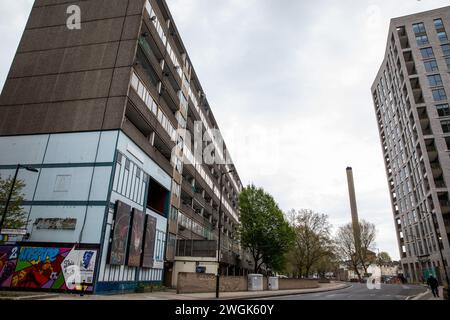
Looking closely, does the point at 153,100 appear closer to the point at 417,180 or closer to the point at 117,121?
the point at 117,121

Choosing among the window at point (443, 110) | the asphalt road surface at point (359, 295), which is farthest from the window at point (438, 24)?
the asphalt road surface at point (359, 295)

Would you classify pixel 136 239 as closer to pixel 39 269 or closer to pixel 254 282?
pixel 39 269

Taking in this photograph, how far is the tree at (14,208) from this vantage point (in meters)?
20.8

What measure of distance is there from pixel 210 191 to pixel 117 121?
106 ft

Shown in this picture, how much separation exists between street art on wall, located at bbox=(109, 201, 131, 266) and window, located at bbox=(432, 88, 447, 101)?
210 ft

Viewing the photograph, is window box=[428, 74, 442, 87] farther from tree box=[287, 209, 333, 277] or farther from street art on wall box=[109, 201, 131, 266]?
street art on wall box=[109, 201, 131, 266]

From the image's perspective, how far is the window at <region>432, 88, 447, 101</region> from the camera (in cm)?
5894

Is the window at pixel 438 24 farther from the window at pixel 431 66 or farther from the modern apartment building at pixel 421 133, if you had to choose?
the window at pixel 431 66

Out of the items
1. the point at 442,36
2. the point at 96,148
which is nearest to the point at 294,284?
the point at 96,148

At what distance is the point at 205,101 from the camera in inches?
2144

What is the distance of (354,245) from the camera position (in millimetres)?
74500

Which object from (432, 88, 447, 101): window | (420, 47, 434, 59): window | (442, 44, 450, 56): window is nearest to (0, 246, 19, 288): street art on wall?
(432, 88, 447, 101): window

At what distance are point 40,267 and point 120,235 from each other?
5.70 meters
